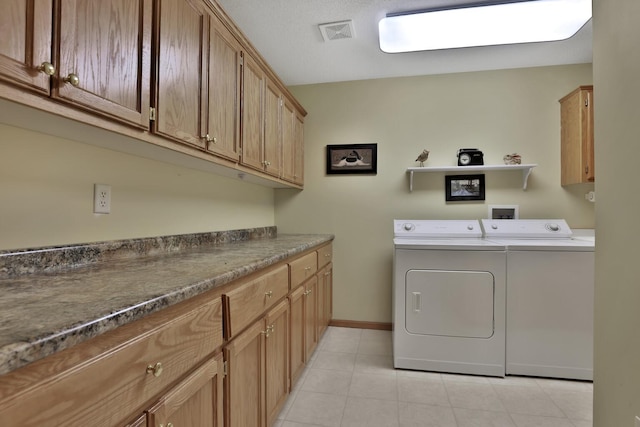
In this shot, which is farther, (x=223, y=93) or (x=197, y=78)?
(x=223, y=93)

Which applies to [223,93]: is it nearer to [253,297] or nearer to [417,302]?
[253,297]

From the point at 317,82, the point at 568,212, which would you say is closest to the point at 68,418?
the point at 317,82

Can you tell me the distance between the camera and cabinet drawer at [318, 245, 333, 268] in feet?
8.04

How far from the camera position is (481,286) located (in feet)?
6.73

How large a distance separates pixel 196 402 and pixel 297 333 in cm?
101

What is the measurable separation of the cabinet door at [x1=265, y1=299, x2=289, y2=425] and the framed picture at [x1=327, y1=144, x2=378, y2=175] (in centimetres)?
169

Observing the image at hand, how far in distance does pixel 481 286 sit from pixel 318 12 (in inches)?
83.5

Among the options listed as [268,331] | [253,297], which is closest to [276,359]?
[268,331]

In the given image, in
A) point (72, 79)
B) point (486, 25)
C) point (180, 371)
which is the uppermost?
point (486, 25)

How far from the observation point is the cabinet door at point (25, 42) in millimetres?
682

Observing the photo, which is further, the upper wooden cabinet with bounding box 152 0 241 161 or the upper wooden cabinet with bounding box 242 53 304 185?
the upper wooden cabinet with bounding box 242 53 304 185

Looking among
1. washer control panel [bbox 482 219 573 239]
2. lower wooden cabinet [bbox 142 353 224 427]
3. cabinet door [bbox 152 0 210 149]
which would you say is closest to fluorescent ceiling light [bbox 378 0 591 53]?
cabinet door [bbox 152 0 210 149]

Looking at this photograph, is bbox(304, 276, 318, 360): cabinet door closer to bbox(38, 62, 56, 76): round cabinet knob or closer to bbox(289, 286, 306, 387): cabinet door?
bbox(289, 286, 306, 387): cabinet door

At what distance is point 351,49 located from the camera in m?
2.42
